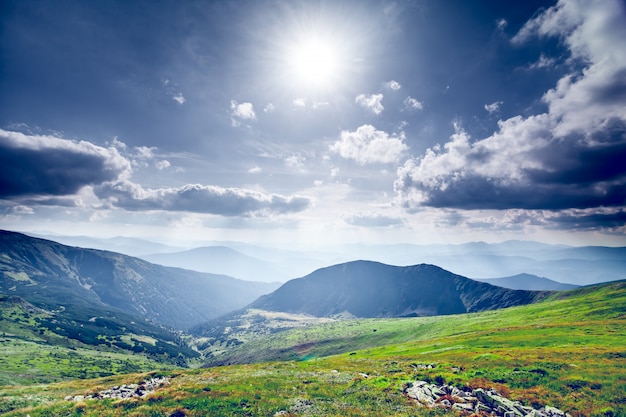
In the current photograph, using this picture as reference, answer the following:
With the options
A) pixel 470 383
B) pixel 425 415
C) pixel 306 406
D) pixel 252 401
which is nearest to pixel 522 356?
pixel 470 383

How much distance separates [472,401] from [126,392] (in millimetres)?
36812

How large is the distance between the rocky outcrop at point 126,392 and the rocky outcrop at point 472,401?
1162 inches

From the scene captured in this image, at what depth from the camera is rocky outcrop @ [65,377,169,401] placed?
32216 millimetres

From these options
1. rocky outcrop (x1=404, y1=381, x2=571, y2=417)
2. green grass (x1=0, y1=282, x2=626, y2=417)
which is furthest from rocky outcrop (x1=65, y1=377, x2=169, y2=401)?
rocky outcrop (x1=404, y1=381, x2=571, y2=417)

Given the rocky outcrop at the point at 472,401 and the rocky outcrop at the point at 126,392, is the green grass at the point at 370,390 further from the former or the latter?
the rocky outcrop at the point at 126,392

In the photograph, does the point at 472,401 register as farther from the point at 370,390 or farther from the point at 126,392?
the point at 126,392

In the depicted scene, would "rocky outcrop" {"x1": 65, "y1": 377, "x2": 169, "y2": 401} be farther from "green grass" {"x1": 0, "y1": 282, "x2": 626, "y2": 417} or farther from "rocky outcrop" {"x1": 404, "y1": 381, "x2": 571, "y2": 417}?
"rocky outcrop" {"x1": 404, "y1": 381, "x2": 571, "y2": 417}

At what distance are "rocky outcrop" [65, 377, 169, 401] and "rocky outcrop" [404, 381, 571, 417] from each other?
1162 inches

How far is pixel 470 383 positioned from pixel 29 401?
151ft

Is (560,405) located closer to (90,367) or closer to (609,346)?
(609,346)

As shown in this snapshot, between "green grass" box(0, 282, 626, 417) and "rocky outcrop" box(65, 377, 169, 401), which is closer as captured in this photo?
"green grass" box(0, 282, 626, 417)

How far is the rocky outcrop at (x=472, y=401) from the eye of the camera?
23.2 m

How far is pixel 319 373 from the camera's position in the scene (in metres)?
43.5

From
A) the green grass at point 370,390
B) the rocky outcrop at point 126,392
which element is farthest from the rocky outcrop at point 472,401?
the rocky outcrop at point 126,392
